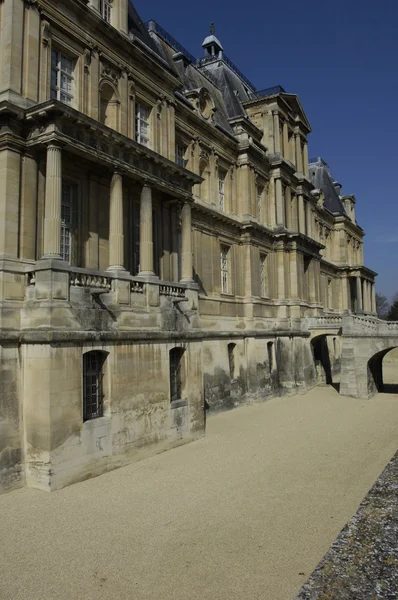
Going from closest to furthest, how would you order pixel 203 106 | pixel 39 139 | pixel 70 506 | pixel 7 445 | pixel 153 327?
pixel 70 506
pixel 7 445
pixel 39 139
pixel 153 327
pixel 203 106

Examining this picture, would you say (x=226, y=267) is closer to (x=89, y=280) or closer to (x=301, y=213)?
(x=301, y=213)

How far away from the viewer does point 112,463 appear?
13125 millimetres

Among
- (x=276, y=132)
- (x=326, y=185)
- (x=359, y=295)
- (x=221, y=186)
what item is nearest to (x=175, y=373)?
(x=221, y=186)

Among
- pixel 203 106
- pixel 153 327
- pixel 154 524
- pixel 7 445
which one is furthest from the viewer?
pixel 203 106

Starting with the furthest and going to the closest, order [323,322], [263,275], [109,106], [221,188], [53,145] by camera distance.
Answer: [323,322], [263,275], [221,188], [109,106], [53,145]

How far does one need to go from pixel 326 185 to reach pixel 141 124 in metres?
32.2

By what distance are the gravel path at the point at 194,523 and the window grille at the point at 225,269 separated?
10315mm

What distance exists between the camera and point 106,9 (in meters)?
16.8

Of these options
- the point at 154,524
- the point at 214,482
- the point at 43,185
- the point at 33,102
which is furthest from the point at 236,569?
the point at 33,102

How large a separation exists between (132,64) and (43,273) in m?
9.56

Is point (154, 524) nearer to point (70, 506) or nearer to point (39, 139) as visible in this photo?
point (70, 506)

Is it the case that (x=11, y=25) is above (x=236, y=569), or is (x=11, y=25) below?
above

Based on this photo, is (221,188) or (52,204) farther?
(221,188)

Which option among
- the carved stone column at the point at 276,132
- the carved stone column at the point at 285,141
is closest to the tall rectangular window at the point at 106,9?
the carved stone column at the point at 276,132
